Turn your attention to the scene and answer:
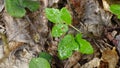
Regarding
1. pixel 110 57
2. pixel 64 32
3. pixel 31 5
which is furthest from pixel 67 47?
pixel 31 5

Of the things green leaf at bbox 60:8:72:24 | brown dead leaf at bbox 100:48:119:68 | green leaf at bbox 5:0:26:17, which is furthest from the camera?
green leaf at bbox 5:0:26:17

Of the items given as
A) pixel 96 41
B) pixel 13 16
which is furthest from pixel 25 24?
pixel 96 41

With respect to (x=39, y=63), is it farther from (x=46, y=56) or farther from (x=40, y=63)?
(x=46, y=56)

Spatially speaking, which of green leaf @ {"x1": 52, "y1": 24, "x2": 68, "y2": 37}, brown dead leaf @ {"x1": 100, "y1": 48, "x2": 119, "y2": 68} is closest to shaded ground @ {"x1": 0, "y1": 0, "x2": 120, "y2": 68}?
brown dead leaf @ {"x1": 100, "y1": 48, "x2": 119, "y2": 68}

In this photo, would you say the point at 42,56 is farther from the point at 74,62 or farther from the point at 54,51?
the point at 74,62

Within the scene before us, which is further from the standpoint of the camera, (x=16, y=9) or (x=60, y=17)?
(x=16, y=9)

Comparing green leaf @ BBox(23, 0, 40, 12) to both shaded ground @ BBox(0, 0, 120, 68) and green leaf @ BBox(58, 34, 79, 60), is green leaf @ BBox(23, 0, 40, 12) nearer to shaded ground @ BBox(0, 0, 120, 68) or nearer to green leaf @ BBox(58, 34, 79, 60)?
shaded ground @ BBox(0, 0, 120, 68)

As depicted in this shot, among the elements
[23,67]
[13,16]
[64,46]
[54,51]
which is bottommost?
[23,67]
